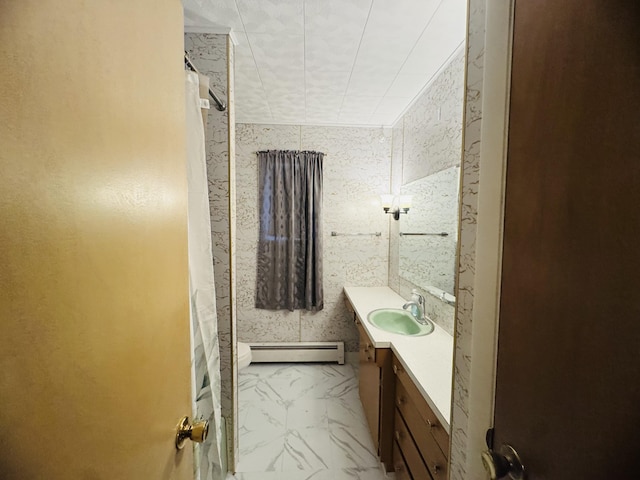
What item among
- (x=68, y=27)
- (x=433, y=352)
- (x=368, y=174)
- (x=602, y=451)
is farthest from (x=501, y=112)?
(x=368, y=174)

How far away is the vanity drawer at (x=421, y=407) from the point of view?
941mm

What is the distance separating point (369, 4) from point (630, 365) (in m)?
1.51

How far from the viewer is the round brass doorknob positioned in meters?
0.51

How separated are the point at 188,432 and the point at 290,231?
6.93 feet

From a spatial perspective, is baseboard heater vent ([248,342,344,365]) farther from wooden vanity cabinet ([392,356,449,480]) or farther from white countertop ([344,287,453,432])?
wooden vanity cabinet ([392,356,449,480])

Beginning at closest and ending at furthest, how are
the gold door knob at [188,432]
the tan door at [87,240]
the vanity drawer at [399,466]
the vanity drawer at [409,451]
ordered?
the tan door at [87,240] < the gold door knob at [188,432] < the vanity drawer at [409,451] < the vanity drawer at [399,466]

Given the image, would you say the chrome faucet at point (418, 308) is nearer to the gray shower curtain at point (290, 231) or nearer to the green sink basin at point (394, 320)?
Result: the green sink basin at point (394, 320)

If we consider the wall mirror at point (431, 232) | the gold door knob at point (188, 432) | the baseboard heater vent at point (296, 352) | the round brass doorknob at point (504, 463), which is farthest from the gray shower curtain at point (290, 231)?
the round brass doorknob at point (504, 463)

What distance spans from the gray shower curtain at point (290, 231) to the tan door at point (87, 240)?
2.05 meters

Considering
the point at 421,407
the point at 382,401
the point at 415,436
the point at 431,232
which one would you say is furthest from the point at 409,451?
the point at 431,232

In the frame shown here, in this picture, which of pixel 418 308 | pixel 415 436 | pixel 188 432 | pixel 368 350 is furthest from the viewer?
pixel 418 308

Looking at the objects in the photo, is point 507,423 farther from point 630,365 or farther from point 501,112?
point 501,112

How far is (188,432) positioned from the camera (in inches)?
25.5

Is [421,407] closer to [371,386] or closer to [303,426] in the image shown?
[371,386]
